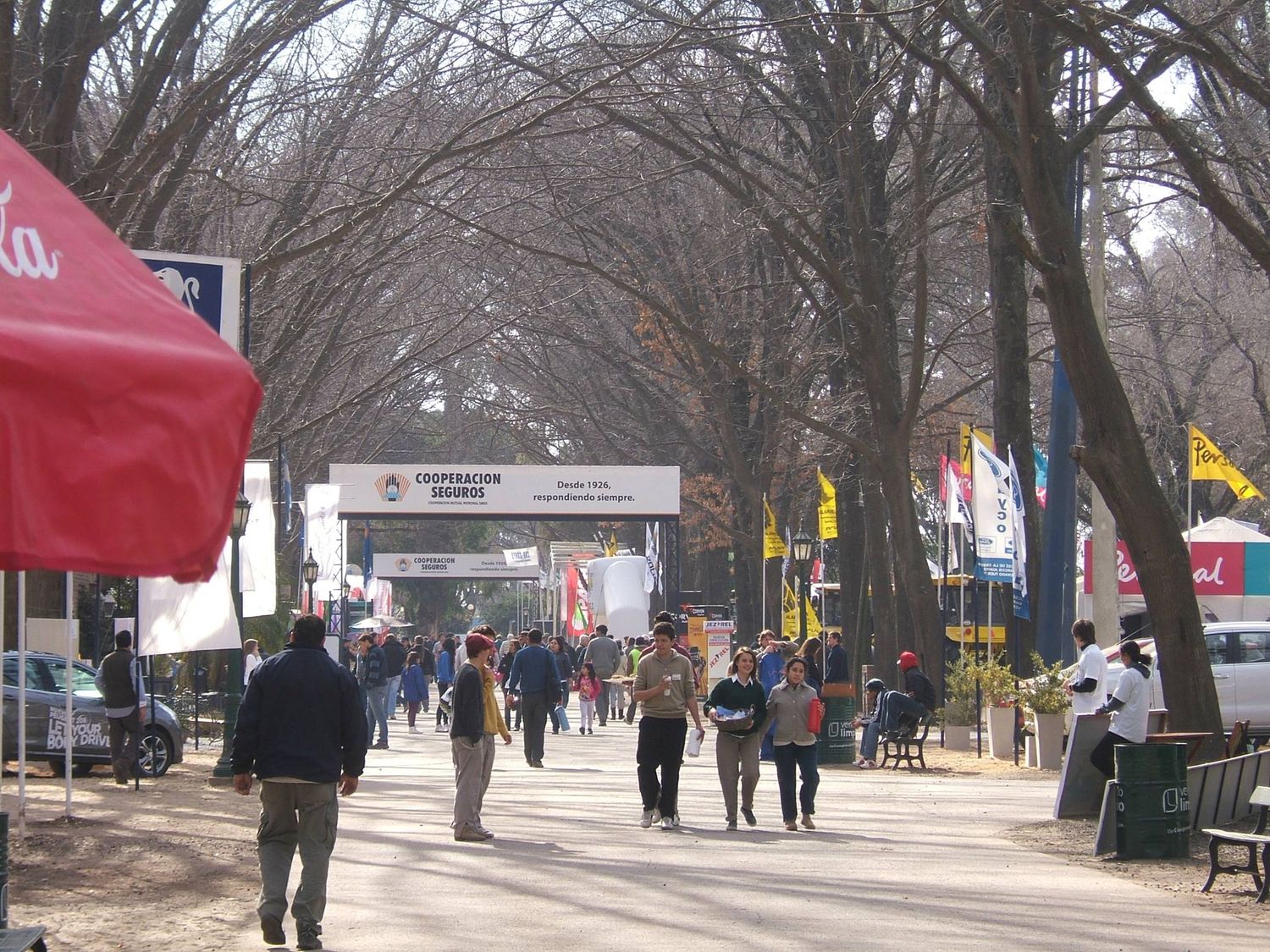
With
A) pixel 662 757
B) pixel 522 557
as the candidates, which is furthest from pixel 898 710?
pixel 522 557

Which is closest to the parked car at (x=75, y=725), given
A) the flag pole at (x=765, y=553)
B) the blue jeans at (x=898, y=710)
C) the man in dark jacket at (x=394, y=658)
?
the man in dark jacket at (x=394, y=658)

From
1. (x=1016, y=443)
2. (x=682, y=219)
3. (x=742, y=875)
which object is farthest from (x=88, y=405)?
(x=682, y=219)

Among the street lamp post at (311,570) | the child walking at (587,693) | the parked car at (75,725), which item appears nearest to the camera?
the parked car at (75,725)

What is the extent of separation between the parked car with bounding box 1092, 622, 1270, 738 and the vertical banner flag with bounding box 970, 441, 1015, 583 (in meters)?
3.03

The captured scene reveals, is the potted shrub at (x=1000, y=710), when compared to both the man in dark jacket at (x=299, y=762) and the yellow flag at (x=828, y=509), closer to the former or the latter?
the yellow flag at (x=828, y=509)

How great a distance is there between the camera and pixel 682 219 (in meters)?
32.8

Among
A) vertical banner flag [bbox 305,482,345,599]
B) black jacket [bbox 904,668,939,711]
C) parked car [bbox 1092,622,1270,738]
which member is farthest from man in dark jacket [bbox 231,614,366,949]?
vertical banner flag [bbox 305,482,345,599]

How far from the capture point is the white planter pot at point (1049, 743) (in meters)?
21.7

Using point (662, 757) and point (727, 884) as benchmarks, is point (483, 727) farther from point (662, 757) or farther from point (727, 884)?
point (727, 884)

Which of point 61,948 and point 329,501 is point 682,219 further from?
point 61,948

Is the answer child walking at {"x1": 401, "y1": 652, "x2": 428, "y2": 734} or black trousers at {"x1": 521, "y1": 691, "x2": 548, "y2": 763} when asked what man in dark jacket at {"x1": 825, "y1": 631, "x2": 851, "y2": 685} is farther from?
child walking at {"x1": 401, "y1": 652, "x2": 428, "y2": 734}

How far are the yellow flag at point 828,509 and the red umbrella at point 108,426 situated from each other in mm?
29803

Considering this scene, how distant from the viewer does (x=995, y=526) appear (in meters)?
23.3

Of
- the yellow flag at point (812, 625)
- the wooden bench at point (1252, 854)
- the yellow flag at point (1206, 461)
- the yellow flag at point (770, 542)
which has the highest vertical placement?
the yellow flag at point (1206, 461)
